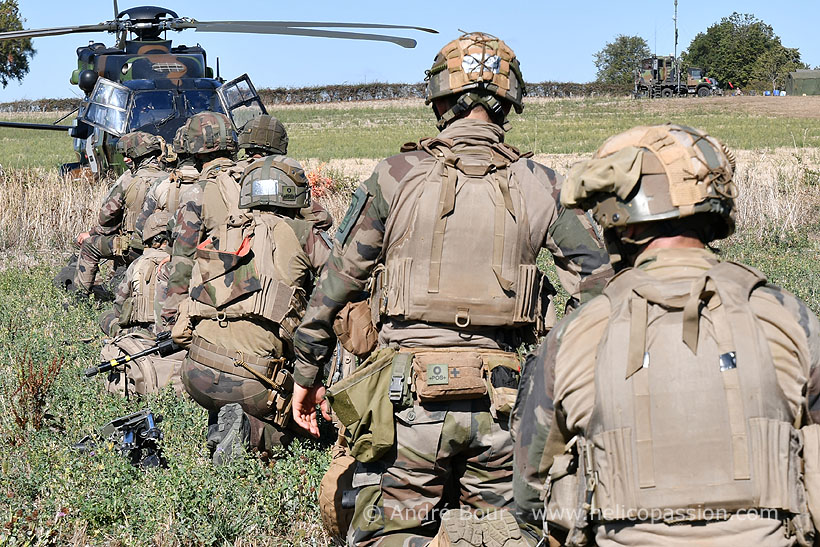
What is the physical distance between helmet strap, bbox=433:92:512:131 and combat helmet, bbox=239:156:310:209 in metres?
1.77

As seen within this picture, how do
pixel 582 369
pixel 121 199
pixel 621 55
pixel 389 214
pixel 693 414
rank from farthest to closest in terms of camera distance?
pixel 621 55
pixel 121 199
pixel 389 214
pixel 582 369
pixel 693 414

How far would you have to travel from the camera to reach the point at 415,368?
11.8 feet

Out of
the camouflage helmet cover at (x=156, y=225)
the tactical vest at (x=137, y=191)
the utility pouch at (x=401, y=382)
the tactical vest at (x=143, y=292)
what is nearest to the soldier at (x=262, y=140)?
the tactical vest at (x=143, y=292)

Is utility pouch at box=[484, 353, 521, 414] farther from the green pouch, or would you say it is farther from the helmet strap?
the helmet strap

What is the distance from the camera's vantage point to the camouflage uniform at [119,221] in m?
A: 9.64

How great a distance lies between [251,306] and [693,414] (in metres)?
3.59

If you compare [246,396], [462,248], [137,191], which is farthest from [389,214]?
[137,191]

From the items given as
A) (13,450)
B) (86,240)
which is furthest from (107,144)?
(13,450)

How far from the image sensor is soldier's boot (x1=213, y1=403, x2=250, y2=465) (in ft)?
17.8

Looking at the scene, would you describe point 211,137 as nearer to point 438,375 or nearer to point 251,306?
point 251,306

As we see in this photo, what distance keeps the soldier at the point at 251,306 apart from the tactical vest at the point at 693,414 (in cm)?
340

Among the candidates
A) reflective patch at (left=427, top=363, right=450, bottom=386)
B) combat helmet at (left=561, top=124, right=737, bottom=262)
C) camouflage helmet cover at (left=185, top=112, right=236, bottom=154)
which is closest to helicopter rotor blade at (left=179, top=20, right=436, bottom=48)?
camouflage helmet cover at (left=185, top=112, right=236, bottom=154)

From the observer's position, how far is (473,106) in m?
3.82

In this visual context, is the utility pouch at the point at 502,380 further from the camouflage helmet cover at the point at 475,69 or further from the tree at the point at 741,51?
the tree at the point at 741,51
